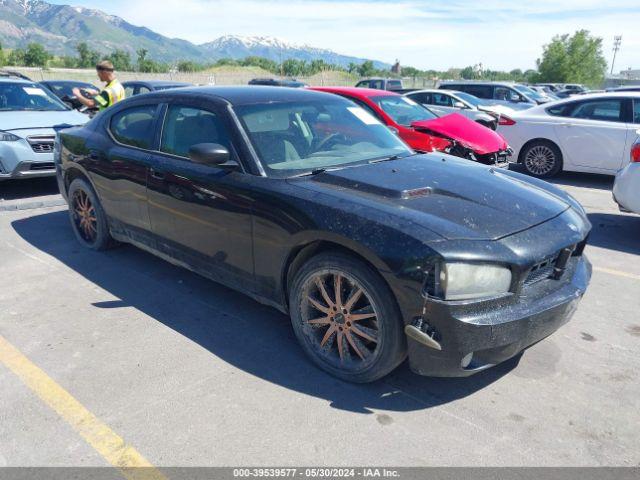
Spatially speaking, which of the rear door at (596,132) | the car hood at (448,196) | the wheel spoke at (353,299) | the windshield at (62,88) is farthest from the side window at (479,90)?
the wheel spoke at (353,299)

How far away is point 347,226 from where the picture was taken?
2857mm

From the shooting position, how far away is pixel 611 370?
3.24 meters

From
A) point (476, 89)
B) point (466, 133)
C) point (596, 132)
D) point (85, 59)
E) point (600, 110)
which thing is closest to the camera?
point (466, 133)

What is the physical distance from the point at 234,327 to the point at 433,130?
567 centimetres

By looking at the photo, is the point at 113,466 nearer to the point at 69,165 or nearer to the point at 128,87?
the point at 69,165

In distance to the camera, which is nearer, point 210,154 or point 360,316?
point 360,316

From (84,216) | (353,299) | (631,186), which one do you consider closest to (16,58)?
(84,216)

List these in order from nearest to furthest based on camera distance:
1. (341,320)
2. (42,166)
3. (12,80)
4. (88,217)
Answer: (341,320) < (88,217) < (42,166) < (12,80)

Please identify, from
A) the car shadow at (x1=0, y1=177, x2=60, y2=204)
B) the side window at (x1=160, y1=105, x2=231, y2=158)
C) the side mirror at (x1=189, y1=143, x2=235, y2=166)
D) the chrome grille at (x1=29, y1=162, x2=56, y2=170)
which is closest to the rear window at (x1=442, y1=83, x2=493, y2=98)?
the car shadow at (x1=0, y1=177, x2=60, y2=204)

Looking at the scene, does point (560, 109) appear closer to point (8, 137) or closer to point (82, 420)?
point (8, 137)

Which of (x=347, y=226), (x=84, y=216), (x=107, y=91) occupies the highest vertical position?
(x=107, y=91)

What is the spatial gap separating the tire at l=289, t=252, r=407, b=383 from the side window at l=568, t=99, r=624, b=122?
770 cm

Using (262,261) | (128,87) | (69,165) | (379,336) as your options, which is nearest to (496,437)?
(379,336)

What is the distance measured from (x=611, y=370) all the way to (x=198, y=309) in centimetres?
288
